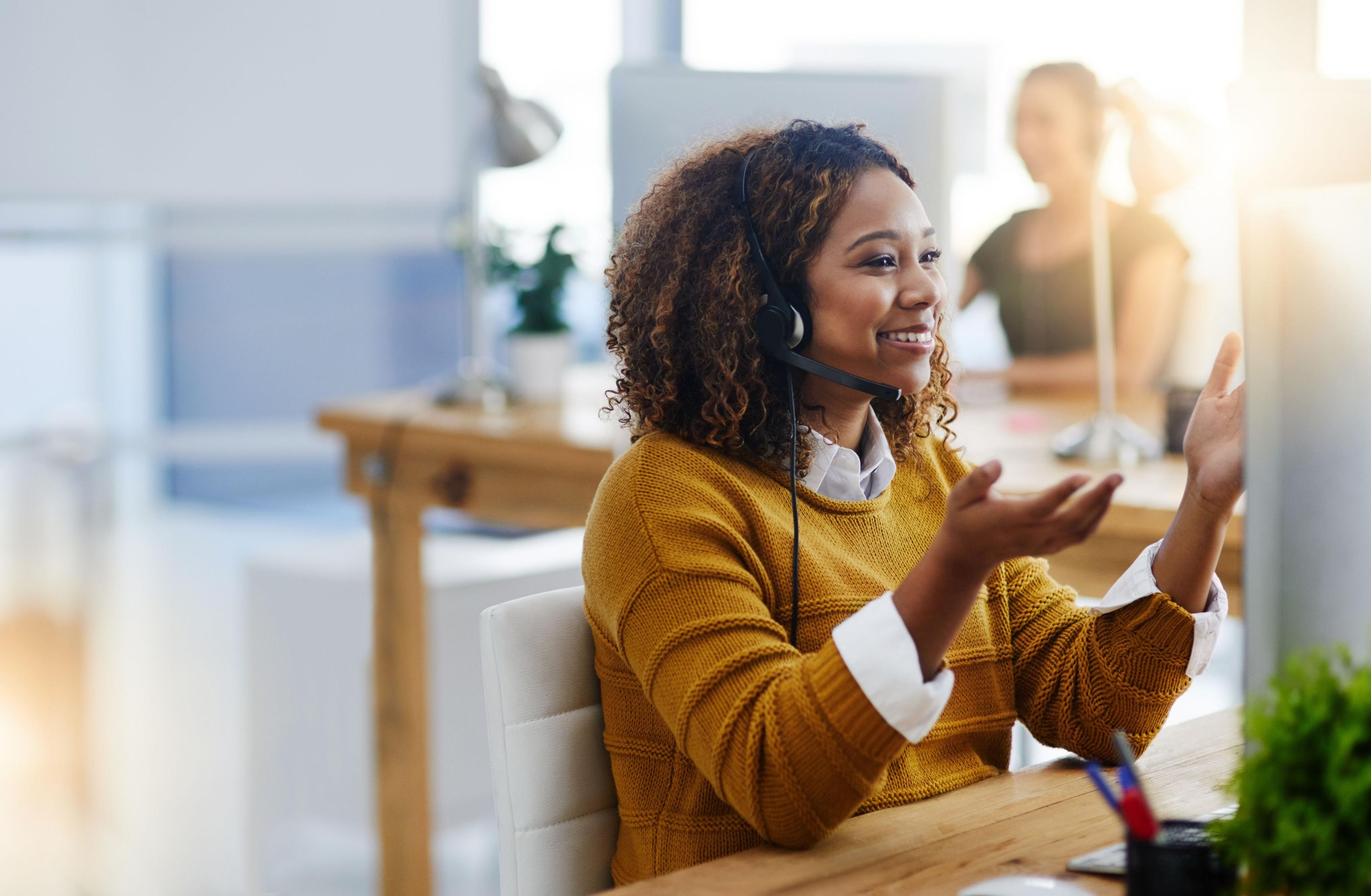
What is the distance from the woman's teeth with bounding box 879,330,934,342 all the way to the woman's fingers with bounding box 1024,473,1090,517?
1.10ft

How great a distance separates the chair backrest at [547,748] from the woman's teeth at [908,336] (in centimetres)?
32

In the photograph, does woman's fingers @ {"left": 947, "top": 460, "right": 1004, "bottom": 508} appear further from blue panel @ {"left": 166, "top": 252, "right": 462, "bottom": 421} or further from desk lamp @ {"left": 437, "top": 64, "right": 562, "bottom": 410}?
blue panel @ {"left": 166, "top": 252, "right": 462, "bottom": 421}

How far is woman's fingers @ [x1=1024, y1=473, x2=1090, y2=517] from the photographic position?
718 millimetres

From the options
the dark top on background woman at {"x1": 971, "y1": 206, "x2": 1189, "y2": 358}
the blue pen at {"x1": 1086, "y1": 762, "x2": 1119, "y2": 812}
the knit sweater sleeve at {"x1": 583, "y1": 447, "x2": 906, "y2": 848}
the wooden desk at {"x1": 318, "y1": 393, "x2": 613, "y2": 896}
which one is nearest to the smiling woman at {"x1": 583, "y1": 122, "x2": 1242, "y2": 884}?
the knit sweater sleeve at {"x1": 583, "y1": 447, "x2": 906, "y2": 848}

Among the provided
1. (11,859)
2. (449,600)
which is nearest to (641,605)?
(449,600)

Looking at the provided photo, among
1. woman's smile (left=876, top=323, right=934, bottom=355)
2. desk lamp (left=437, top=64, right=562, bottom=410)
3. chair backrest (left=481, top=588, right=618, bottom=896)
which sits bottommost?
chair backrest (left=481, top=588, right=618, bottom=896)

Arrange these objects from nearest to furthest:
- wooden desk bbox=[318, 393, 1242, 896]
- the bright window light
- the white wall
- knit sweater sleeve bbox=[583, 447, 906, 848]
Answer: knit sweater sleeve bbox=[583, 447, 906, 848], wooden desk bbox=[318, 393, 1242, 896], the white wall, the bright window light

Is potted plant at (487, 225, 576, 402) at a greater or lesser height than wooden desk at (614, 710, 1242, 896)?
greater

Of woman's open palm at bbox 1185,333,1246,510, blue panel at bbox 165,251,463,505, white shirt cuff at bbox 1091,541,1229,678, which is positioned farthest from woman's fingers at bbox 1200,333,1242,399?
blue panel at bbox 165,251,463,505

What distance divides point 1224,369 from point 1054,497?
0.31 meters

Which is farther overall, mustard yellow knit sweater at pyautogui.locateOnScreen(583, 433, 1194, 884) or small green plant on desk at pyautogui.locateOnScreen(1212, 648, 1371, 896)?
mustard yellow knit sweater at pyautogui.locateOnScreen(583, 433, 1194, 884)

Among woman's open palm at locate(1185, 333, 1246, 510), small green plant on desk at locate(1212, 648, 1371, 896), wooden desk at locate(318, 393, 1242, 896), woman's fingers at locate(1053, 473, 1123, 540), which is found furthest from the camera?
wooden desk at locate(318, 393, 1242, 896)

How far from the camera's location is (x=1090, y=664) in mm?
1060

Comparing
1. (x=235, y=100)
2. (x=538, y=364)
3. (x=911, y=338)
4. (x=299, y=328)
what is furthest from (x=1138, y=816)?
(x=299, y=328)
